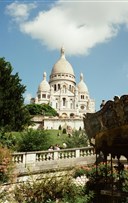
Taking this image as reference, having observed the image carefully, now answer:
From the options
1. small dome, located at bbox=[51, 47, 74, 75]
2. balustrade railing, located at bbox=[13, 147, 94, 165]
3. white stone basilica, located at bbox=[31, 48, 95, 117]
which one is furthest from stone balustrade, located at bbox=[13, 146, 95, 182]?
small dome, located at bbox=[51, 47, 74, 75]

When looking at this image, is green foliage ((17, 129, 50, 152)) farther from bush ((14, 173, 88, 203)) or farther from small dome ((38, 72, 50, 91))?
small dome ((38, 72, 50, 91))

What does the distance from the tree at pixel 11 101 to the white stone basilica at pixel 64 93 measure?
78.0m

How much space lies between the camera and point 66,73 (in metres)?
121

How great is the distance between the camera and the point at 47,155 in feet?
52.5

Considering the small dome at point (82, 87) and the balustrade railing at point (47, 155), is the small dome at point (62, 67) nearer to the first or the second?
the small dome at point (82, 87)

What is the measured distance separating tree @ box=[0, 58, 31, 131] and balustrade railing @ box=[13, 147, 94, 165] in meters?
11.8

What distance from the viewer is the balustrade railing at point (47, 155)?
50.2ft

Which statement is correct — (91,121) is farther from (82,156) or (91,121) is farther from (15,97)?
(15,97)

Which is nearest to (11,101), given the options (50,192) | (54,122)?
(50,192)

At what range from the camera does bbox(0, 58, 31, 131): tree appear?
1117 inches

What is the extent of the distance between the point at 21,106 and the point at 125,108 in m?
23.4

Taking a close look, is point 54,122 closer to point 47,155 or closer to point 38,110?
point 38,110

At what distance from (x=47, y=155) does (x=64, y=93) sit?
100m

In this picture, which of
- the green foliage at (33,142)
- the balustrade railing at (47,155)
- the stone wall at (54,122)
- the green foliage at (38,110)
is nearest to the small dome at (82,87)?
the green foliage at (38,110)
